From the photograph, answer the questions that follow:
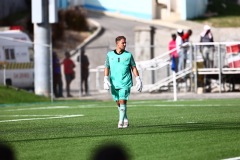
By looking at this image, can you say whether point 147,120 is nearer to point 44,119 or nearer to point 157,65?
point 44,119

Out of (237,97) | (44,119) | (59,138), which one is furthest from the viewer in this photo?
(237,97)

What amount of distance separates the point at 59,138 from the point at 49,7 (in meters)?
20.8

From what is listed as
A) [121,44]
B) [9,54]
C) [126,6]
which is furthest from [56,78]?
[126,6]

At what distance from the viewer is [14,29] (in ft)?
142

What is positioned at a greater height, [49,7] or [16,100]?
[49,7]

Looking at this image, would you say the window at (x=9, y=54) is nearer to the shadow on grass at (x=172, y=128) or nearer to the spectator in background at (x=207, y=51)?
the spectator in background at (x=207, y=51)

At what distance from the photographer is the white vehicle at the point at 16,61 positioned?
1610 inches

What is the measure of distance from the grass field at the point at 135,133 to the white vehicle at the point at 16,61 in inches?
641

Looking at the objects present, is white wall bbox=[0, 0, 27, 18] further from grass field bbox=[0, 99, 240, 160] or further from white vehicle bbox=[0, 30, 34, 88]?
grass field bbox=[0, 99, 240, 160]

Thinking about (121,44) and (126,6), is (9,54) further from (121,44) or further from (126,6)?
(126,6)

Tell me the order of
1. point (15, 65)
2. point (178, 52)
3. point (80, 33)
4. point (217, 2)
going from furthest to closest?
1. point (217, 2)
2. point (80, 33)
3. point (15, 65)
4. point (178, 52)

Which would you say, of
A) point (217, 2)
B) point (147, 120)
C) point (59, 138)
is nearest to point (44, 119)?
point (147, 120)

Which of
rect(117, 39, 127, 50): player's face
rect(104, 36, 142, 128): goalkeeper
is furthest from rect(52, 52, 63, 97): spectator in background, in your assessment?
rect(117, 39, 127, 50): player's face

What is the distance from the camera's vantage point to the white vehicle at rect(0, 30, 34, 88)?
134 ft
